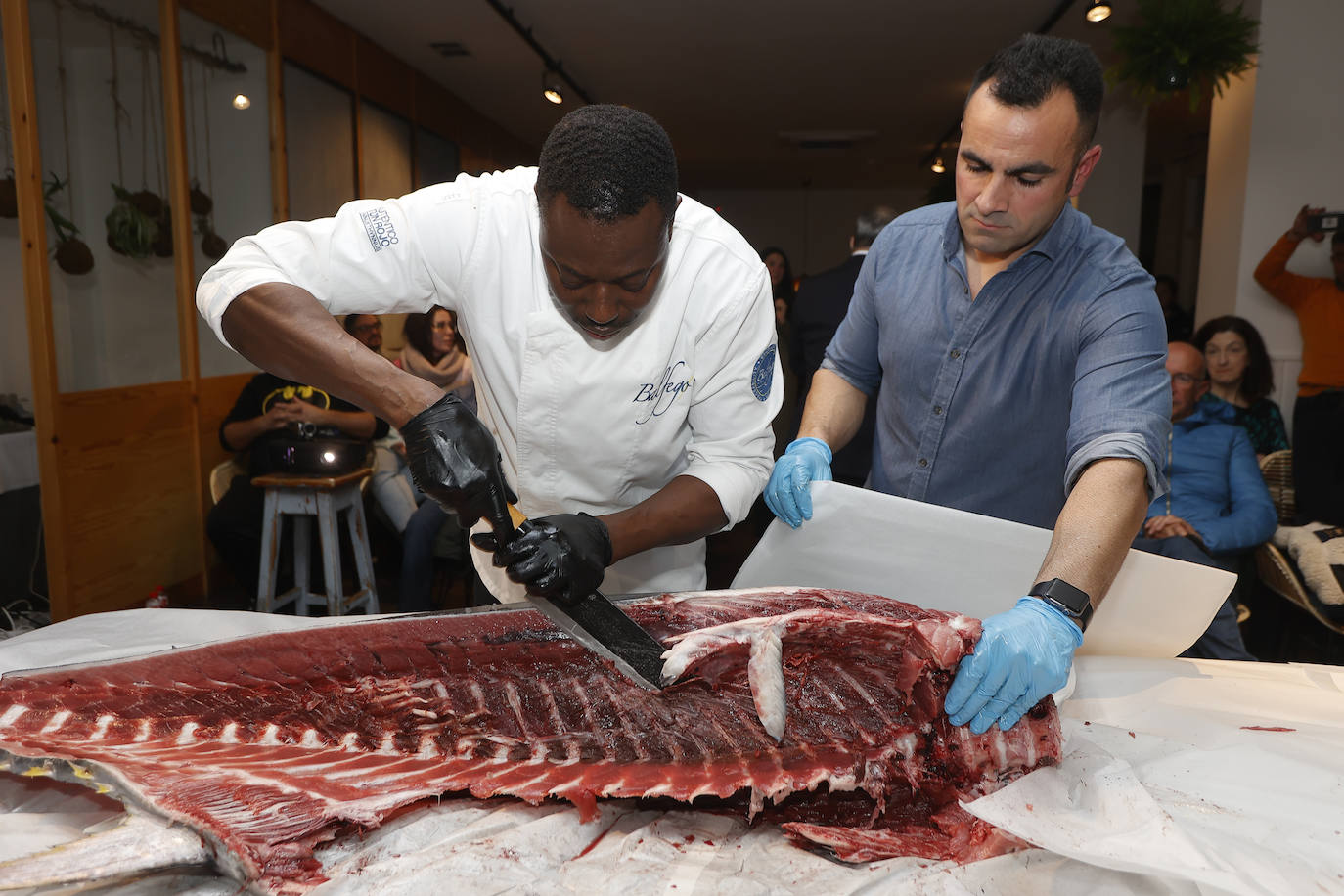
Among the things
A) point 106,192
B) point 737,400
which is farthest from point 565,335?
point 106,192

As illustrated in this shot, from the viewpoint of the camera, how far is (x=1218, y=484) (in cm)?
338

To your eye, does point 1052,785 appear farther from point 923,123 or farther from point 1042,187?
point 923,123

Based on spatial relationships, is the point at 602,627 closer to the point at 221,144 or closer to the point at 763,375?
the point at 763,375

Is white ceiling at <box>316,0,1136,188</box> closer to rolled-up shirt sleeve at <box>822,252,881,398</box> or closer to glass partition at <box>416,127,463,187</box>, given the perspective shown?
glass partition at <box>416,127,463,187</box>

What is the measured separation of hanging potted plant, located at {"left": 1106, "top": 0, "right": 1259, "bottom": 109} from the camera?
437 centimetres

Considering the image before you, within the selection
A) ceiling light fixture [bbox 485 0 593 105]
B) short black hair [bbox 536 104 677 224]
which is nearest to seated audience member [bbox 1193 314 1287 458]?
short black hair [bbox 536 104 677 224]

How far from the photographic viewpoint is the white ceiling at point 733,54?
19.9 ft

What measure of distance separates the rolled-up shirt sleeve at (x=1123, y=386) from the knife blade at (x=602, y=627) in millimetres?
774

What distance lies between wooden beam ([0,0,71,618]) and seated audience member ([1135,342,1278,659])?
4.22 metres

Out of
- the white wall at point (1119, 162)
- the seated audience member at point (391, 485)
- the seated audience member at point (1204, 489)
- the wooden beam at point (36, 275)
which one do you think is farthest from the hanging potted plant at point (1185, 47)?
the wooden beam at point (36, 275)

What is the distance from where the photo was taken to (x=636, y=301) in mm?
1515

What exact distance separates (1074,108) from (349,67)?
5.82 m

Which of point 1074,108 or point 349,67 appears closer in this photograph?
point 1074,108

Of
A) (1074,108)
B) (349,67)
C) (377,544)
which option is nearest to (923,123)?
(349,67)
